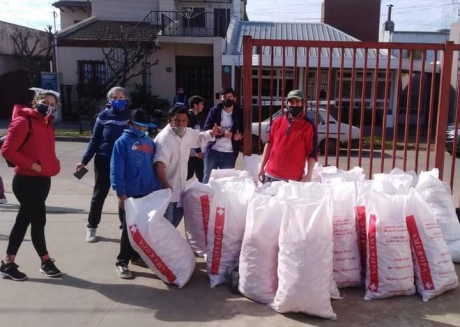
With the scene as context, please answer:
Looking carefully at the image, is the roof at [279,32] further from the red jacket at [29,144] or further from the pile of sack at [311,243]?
the pile of sack at [311,243]

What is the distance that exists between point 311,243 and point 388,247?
0.68 meters

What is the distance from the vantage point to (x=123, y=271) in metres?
3.99

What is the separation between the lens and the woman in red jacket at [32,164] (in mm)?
3613

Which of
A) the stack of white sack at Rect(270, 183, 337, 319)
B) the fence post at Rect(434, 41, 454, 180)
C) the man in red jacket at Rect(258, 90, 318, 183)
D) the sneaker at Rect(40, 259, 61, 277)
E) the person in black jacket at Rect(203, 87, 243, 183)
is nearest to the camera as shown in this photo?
the stack of white sack at Rect(270, 183, 337, 319)

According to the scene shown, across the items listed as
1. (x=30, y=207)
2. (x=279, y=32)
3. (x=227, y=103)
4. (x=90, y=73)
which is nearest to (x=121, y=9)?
(x=90, y=73)

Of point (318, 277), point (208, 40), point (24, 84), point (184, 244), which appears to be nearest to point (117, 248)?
point (184, 244)

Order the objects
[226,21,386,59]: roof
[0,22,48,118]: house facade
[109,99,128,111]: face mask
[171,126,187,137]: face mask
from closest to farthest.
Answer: [171,126,187,137]: face mask, [109,99,128,111]: face mask, [226,21,386,59]: roof, [0,22,48,118]: house facade

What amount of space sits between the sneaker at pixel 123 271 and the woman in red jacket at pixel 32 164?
0.51m

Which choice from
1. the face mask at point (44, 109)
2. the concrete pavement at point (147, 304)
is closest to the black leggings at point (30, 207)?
the concrete pavement at point (147, 304)

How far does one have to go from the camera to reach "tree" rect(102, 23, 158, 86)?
18.6m

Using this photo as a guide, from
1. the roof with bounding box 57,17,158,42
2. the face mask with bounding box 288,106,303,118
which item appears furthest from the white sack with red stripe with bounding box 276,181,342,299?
the roof with bounding box 57,17,158,42

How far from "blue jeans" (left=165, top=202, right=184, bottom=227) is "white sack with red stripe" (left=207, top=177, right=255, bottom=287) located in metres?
0.52

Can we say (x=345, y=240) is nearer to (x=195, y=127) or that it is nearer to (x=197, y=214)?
(x=197, y=214)

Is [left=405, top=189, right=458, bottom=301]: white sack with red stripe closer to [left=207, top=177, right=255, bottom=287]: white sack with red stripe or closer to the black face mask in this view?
Answer: [left=207, top=177, right=255, bottom=287]: white sack with red stripe
